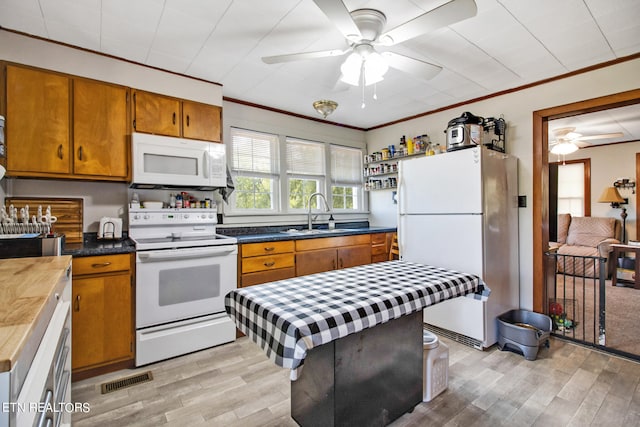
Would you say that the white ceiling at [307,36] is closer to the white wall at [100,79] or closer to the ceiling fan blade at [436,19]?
the white wall at [100,79]

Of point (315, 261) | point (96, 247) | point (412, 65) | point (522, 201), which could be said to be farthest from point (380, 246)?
point (96, 247)

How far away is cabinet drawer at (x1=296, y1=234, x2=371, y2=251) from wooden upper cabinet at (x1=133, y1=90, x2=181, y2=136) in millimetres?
1564

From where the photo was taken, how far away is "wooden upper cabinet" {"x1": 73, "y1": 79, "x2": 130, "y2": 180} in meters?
2.34

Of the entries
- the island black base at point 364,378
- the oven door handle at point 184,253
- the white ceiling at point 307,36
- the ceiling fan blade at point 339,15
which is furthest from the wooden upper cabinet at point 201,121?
the island black base at point 364,378

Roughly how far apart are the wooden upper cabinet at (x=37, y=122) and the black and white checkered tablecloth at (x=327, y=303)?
1.90 meters

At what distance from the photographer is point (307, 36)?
2.15 metres

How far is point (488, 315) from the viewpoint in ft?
8.41

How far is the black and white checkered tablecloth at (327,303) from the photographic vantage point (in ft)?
3.46

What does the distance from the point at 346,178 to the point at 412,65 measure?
2.52 meters

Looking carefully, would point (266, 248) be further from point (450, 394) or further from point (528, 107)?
point (528, 107)

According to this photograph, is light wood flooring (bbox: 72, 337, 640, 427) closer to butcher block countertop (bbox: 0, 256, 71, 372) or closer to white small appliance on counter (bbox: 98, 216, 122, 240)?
butcher block countertop (bbox: 0, 256, 71, 372)

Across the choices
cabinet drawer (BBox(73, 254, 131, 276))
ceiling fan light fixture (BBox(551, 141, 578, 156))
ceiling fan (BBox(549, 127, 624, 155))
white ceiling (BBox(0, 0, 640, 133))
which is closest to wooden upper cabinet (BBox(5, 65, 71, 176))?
white ceiling (BBox(0, 0, 640, 133))

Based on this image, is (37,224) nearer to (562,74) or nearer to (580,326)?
(562,74)

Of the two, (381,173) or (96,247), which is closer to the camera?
(96,247)
